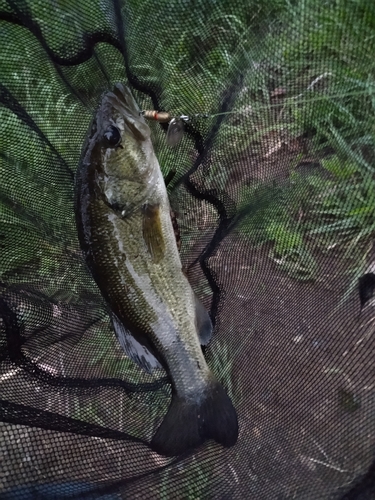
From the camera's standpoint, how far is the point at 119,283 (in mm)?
2139

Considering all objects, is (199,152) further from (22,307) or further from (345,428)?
(345,428)

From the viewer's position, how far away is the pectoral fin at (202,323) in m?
2.22

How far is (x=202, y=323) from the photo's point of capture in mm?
2234

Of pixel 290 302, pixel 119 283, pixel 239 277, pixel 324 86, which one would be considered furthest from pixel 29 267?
pixel 324 86

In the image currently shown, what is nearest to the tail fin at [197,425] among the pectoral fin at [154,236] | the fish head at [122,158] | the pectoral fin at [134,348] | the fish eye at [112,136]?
the pectoral fin at [134,348]

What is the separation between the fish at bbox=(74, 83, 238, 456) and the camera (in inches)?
82.6

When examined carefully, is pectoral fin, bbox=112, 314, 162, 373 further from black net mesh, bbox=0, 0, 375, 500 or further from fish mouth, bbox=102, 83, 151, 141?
fish mouth, bbox=102, 83, 151, 141

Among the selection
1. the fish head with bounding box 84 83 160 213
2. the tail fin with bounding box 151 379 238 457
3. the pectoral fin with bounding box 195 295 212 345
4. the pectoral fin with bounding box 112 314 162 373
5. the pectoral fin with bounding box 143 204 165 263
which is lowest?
the tail fin with bounding box 151 379 238 457

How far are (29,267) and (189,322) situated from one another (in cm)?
109

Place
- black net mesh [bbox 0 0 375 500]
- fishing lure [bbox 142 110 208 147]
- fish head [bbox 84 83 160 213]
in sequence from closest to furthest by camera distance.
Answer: black net mesh [bbox 0 0 375 500]
fish head [bbox 84 83 160 213]
fishing lure [bbox 142 110 208 147]

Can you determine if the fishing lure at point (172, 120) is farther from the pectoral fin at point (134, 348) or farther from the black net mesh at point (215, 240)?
the pectoral fin at point (134, 348)

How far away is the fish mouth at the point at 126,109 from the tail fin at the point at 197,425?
122 cm

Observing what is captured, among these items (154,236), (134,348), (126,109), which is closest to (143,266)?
(154,236)

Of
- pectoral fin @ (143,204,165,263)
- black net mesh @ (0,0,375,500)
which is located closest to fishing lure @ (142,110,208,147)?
black net mesh @ (0,0,375,500)
